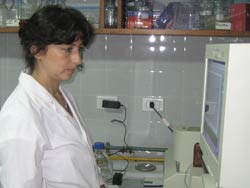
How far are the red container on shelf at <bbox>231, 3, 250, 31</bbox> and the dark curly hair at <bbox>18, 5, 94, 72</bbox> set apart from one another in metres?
0.78

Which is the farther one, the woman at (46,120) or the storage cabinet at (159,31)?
the storage cabinet at (159,31)

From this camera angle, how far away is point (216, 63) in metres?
1.02

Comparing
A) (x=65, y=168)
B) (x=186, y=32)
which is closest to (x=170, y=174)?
(x=65, y=168)

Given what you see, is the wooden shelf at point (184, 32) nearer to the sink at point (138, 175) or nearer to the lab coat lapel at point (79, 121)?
the lab coat lapel at point (79, 121)

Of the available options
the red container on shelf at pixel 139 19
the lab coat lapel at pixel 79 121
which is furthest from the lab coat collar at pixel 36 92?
the red container on shelf at pixel 139 19

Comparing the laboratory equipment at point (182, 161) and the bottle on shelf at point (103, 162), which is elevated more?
the laboratory equipment at point (182, 161)

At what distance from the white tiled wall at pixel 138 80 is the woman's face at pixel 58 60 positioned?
0.75 m

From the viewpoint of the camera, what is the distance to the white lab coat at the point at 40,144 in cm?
93

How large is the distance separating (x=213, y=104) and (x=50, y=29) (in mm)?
577

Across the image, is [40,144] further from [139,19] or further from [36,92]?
[139,19]

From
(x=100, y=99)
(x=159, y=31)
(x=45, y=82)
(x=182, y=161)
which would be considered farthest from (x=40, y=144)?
(x=100, y=99)

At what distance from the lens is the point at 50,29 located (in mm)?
1042

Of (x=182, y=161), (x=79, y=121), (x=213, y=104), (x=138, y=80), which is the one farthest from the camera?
(x=138, y=80)

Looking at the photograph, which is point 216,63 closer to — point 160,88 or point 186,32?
point 186,32
